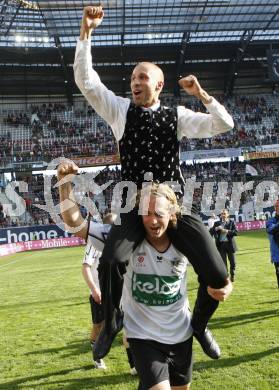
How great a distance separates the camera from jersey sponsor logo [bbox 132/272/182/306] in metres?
3.89

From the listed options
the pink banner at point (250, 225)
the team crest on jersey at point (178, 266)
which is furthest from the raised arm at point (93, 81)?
the pink banner at point (250, 225)

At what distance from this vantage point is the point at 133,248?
152 inches

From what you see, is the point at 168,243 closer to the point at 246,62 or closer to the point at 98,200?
the point at 98,200

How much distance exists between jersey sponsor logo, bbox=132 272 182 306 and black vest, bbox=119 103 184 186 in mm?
726

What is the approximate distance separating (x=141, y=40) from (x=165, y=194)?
41.5 metres

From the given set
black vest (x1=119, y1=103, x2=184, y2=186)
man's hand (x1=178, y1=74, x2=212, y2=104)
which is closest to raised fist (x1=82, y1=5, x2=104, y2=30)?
black vest (x1=119, y1=103, x2=184, y2=186)

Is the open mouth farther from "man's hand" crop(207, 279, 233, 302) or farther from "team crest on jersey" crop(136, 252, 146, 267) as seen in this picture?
"man's hand" crop(207, 279, 233, 302)

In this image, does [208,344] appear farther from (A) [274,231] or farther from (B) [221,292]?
(A) [274,231]

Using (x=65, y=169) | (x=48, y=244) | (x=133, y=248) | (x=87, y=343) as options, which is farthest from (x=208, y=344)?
(x=48, y=244)

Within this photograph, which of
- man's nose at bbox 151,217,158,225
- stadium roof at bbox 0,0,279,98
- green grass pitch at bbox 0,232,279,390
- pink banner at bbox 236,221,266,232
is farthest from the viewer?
stadium roof at bbox 0,0,279,98

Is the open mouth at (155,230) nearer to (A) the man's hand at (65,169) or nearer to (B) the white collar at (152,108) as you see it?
(A) the man's hand at (65,169)

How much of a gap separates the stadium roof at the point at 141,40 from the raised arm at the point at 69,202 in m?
33.7

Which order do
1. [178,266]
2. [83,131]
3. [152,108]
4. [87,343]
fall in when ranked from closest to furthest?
[178,266] → [152,108] → [87,343] → [83,131]

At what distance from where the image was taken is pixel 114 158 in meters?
40.7
